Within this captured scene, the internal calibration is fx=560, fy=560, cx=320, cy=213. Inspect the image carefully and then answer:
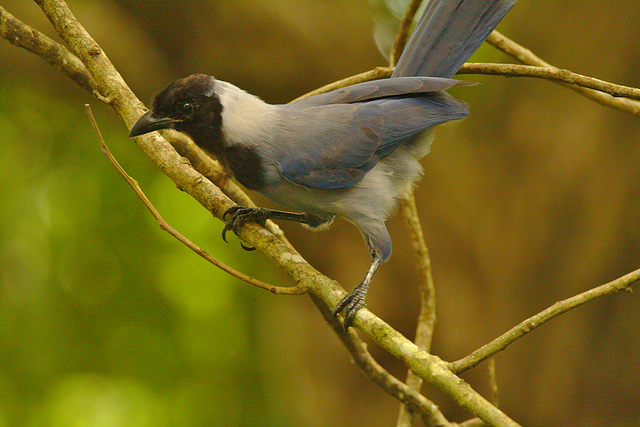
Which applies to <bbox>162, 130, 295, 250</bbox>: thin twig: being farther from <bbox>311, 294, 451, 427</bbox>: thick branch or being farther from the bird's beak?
<bbox>311, 294, 451, 427</bbox>: thick branch

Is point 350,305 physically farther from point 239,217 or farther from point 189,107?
point 189,107

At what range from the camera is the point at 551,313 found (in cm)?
188

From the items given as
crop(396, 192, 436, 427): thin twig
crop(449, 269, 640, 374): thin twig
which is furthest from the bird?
crop(449, 269, 640, 374): thin twig

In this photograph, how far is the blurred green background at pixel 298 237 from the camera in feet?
15.4

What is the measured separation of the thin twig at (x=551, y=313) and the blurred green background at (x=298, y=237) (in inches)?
124

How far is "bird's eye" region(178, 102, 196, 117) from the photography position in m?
2.65

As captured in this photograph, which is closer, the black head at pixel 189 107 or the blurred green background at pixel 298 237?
the black head at pixel 189 107

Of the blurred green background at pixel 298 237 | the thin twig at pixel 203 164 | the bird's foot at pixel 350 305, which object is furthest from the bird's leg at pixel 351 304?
the blurred green background at pixel 298 237

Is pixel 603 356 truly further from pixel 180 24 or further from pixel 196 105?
pixel 180 24

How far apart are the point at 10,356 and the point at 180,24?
3.07 metres

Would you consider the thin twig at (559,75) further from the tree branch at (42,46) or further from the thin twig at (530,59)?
the tree branch at (42,46)

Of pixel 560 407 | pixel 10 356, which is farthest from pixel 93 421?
pixel 560 407

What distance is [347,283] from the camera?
515 cm

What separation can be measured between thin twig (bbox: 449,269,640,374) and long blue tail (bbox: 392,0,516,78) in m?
1.54
